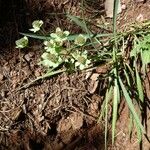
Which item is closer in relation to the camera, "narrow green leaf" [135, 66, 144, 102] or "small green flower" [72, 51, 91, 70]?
"small green flower" [72, 51, 91, 70]

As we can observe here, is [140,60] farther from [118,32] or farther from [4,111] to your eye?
[4,111]

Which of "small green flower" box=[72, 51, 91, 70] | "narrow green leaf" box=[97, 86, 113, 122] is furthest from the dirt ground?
"small green flower" box=[72, 51, 91, 70]

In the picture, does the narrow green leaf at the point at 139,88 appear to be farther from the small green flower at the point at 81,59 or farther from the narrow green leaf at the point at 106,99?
the small green flower at the point at 81,59

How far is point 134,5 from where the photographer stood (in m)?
2.82

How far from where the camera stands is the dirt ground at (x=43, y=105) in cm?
252

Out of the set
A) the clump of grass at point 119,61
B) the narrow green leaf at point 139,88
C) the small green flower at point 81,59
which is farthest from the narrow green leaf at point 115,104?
the small green flower at point 81,59

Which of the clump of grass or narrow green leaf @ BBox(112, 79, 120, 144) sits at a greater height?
the clump of grass

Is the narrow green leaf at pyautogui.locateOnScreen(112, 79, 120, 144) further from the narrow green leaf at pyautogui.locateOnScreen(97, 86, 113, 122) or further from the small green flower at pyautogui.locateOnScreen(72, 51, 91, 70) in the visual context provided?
the small green flower at pyautogui.locateOnScreen(72, 51, 91, 70)

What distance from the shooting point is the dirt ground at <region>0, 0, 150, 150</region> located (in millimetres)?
2523

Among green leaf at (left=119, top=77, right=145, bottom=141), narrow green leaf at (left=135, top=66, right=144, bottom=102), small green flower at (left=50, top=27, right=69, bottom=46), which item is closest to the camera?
small green flower at (left=50, top=27, right=69, bottom=46)

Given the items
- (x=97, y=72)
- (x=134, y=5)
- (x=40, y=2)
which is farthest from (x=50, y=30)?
(x=134, y=5)

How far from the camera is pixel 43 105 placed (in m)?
2.58

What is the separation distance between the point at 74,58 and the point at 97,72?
35 cm

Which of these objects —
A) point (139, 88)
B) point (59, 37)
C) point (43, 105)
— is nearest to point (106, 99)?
point (139, 88)
